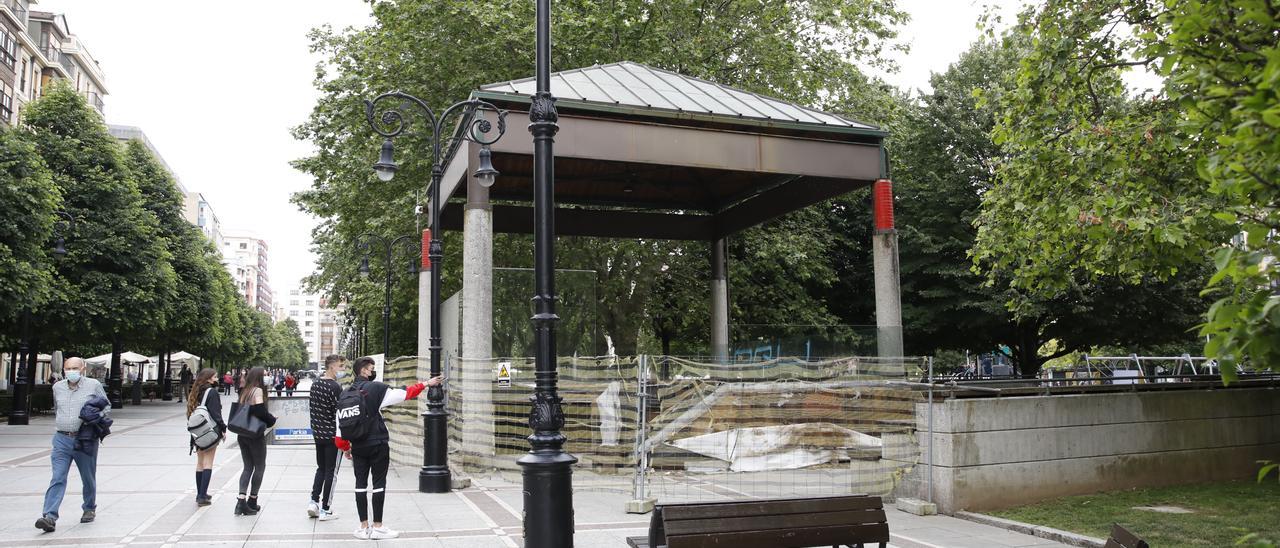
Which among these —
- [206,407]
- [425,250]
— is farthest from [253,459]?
[425,250]

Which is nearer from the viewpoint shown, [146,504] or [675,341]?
[146,504]

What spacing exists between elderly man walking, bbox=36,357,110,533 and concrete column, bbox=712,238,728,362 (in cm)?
1349

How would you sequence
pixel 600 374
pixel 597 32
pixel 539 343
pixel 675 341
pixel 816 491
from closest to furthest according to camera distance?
1. pixel 539 343
2. pixel 816 491
3. pixel 600 374
4. pixel 597 32
5. pixel 675 341

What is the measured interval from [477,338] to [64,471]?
6.40 m

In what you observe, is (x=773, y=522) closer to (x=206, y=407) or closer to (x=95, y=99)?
(x=206, y=407)

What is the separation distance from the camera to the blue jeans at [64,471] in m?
9.18

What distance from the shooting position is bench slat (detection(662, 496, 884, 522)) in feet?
20.4

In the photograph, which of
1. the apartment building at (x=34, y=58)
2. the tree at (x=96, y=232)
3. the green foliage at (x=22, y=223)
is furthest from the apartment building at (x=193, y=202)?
the green foliage at (x=22, y=223)

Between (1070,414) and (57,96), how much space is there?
109 ft

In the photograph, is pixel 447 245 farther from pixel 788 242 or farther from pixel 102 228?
pixel 102 228

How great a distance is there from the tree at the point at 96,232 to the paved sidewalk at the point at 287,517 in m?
→ 16.1

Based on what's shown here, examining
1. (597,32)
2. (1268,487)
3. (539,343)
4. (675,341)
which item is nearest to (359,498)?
(539,343)

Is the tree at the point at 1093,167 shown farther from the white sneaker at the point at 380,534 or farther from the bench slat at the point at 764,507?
the white sneaker at the point at 380,534

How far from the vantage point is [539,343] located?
22.5ft
